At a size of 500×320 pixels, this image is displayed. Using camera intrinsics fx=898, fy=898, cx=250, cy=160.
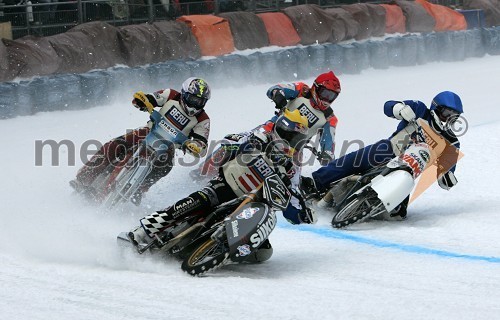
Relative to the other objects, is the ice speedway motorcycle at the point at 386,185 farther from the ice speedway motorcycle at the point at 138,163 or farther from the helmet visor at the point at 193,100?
the ice speedway motorcycle at the point at 138,163

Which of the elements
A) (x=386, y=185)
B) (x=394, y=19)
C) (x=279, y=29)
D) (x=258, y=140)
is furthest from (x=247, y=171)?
(x=394, y=19)

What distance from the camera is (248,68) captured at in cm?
2036

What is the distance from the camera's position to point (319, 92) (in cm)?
1155

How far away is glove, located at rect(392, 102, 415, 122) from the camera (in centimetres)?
1037

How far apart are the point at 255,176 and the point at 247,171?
0.29ft

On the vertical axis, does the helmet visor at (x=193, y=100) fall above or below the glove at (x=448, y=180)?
above

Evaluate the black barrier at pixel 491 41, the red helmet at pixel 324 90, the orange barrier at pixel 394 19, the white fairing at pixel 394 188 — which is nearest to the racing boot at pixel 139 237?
the white fairing at pixel 394 188

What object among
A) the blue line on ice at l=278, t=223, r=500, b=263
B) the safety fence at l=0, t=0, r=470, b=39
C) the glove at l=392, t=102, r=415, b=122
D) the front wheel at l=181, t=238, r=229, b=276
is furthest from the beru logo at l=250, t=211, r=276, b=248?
the safety fence at l=0, t=0, r=470, b=39

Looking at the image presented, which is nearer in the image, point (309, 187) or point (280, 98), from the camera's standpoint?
A: point (309, 187)

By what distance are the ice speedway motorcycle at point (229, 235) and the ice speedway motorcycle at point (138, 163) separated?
266cm

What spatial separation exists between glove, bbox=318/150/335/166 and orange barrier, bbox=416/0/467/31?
50.9ft

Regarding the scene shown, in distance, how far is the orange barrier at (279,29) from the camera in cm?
2134

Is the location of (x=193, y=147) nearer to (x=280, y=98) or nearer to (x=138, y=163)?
(x=138, y=163)

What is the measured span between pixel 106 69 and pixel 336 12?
25.6ft
